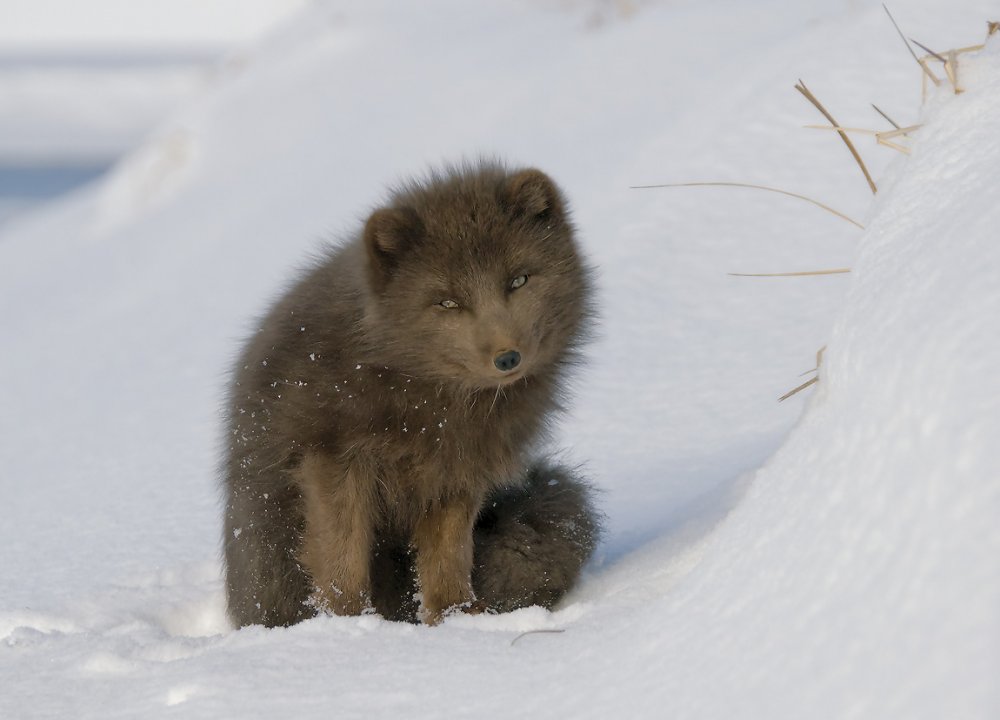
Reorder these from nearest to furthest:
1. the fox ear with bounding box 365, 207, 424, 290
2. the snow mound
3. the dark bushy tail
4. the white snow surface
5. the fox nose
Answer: the snow mound → the white snow surface → the fox nose → the fox ear with bounding box 365, 207, 424, 290 → the dark bushy tail

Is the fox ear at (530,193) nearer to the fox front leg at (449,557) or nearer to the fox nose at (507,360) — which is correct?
the fox nose at (507,360)

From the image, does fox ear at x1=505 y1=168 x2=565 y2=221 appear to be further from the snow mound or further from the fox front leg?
the snow mound

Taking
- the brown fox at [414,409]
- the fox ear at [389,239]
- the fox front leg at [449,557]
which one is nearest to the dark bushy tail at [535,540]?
the brown fox at [414,409]

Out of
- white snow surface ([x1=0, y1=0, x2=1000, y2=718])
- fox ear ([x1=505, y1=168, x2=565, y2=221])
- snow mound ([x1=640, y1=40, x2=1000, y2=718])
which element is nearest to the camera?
snow mound ([x1=640, y1=40, x2=1000, y2=718])

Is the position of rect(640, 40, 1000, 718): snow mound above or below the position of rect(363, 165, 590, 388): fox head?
above

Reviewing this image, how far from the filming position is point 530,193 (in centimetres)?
351

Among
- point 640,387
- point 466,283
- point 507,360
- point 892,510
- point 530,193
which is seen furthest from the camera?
point 640,387

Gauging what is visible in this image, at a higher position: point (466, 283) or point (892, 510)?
point (892, 510)

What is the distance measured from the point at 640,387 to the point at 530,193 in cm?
221

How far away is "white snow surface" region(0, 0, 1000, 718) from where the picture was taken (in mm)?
1813

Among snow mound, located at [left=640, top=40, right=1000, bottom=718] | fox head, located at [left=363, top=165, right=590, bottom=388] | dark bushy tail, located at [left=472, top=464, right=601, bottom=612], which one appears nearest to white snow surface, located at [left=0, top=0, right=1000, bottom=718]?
snow mound, located at [left=640, top=40, right=1000, bottom=718]

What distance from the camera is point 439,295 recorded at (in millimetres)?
3416

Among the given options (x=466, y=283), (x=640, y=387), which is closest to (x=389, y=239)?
(x=466, y=283)

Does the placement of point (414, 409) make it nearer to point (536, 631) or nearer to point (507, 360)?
point (507, 360)
